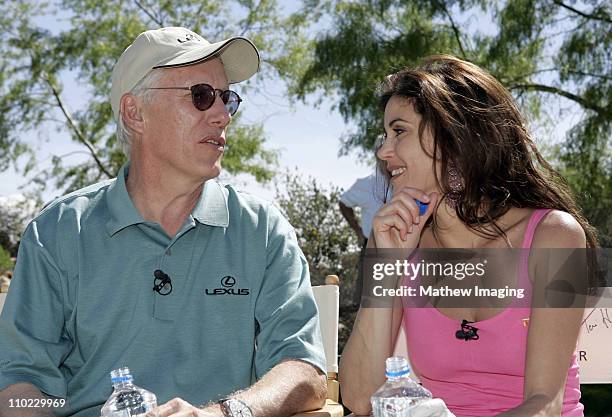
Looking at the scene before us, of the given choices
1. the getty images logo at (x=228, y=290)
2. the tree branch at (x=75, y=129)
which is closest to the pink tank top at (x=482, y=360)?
the getty images logo at (x=228, y=290)

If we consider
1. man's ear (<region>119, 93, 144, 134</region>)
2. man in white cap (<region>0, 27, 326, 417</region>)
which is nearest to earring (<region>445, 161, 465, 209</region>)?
man in white cap (<region>0, 27, 326, 417</region>)

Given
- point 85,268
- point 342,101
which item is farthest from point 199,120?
point 342,101

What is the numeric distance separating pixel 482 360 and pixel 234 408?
0.71 m

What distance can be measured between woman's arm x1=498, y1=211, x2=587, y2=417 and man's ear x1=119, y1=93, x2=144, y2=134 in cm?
143

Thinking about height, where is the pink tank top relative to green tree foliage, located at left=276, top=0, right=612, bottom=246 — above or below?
below

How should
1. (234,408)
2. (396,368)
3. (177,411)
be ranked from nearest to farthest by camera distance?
(396,368), (177,411), (234,408)

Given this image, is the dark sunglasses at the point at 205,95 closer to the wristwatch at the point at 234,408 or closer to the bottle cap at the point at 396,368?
the wristwatch at the point at 234,408

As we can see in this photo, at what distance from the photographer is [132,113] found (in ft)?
9.20

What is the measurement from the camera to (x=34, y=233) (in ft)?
8.08

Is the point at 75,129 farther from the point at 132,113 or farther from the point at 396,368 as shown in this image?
the point at 396,368

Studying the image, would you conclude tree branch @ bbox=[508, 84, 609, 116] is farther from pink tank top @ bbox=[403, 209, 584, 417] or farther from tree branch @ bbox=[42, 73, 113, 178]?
tree branch @ bbox=[42, 73, 113, 178]

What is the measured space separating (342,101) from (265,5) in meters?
4.14

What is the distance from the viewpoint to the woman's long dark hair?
92.2 inches

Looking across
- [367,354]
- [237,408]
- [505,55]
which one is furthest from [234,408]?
[505,55]
